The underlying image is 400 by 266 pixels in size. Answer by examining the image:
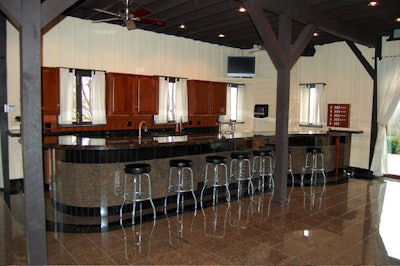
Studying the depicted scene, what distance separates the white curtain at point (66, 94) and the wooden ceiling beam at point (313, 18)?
161 inches

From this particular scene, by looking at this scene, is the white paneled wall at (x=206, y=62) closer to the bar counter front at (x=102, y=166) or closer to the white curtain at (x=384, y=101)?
the white curtain at (x=384, y=101)

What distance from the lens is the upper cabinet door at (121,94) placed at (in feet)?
22.8

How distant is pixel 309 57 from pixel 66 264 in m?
7.96

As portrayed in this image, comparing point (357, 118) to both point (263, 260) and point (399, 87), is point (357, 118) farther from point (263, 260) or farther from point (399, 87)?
point (263, 260)

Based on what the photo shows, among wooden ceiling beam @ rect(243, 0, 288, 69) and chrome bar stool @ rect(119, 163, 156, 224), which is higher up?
wooden ceiling beam @ rect(243, 0, 288, 69)

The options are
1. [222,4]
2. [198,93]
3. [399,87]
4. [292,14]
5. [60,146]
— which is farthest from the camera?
[198,93]

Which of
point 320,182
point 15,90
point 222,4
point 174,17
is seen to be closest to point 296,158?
point 320,182

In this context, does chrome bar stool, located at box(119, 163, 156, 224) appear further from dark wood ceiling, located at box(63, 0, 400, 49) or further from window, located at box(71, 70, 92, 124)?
dark wood ceiling, located at box(63, 0, 400, 49)

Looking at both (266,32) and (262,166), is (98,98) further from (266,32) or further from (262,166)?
(266,32)

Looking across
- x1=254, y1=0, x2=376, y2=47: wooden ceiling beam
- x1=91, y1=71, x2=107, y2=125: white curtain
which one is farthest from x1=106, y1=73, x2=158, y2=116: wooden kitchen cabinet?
x1=254, y1=0, x2=376, y2=47: wooden ceiling beam

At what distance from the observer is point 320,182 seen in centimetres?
677

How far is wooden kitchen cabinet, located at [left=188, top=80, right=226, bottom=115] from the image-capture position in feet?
27.8

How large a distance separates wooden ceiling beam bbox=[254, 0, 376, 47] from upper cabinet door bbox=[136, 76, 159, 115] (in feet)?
12.0

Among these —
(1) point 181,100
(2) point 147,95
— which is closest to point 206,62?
(1) point 181,100
